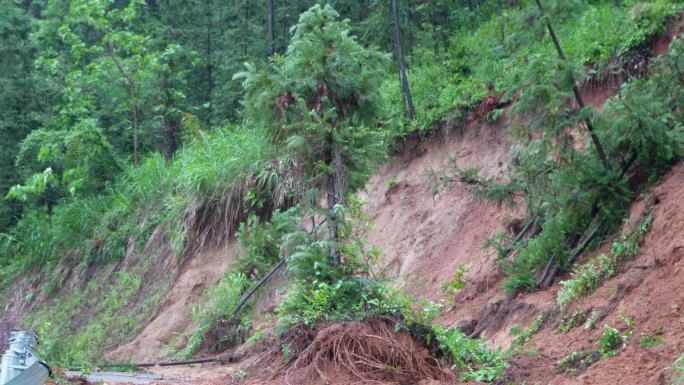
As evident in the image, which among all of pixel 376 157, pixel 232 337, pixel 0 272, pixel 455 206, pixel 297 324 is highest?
pixel 376 157

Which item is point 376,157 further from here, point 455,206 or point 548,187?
point 455,206

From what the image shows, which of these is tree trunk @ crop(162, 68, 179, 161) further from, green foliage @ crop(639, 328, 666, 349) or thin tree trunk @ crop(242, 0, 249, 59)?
green foliage @ crop(639, 328, 666, 349)

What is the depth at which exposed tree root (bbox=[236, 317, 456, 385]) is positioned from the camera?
7.04 meters

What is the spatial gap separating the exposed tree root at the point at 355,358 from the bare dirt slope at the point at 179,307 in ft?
24.6

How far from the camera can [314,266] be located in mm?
7812

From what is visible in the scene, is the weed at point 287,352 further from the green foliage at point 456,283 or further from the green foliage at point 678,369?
the green foliage at point 456,283

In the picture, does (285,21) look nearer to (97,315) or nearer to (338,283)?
(97,315)

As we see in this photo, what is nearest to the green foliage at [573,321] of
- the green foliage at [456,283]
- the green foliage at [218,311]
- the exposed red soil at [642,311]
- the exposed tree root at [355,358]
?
the exposed red soil at [642,311]

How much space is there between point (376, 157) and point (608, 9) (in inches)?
343

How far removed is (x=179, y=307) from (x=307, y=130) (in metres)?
8.70

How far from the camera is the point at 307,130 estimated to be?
8227 millimetres

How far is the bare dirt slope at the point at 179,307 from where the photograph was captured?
1503 cm

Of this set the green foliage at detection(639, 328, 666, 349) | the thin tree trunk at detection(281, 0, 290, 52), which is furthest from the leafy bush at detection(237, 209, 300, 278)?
the thin tree trunk at detection(281, 0, 290, 52)

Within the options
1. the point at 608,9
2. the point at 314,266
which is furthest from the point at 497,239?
the point at 608,9
